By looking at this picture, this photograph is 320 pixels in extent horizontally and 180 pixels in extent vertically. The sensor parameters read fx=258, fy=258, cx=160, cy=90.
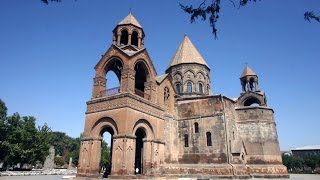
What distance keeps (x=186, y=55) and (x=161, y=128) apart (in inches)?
444

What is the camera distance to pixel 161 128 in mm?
19953

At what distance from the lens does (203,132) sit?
21.2 metres

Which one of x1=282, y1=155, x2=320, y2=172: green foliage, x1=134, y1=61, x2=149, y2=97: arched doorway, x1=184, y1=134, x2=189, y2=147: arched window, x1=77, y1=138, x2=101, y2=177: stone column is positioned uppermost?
x1=134, y1=61, x2=149, y2=97: arched doorway

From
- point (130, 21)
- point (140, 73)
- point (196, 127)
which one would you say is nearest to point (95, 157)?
point (140, 73)

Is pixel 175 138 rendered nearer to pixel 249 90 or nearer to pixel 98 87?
pixel 98 87

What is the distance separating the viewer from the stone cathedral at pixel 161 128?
16938 millimetres

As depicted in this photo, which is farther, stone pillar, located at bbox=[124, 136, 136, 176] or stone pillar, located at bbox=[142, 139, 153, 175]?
stone pillar, located at bbox=[142, 139, 153, 175]

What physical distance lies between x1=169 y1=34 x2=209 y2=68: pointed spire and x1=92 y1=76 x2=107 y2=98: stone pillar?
11.1 meters

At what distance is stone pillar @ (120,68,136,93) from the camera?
17266mm

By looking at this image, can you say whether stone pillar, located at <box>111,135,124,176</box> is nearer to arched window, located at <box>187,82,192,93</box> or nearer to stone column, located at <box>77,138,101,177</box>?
stone column, located at <box>77,138,101,177</box>

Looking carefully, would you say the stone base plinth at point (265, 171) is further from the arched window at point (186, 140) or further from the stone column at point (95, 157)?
the stone column at point (95, 157)

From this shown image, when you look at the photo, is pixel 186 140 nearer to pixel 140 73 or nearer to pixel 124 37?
pixel 140 73

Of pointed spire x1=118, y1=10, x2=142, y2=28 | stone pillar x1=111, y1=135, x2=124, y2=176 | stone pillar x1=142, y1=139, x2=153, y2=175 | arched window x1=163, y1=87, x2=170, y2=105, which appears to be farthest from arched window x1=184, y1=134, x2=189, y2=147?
pointed spire x1=118, y1=10, x2=142, y2=28

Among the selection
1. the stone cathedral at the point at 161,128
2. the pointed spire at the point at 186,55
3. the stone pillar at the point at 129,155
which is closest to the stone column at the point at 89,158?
the stone cathedral at the point at 161,128
